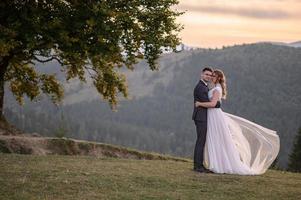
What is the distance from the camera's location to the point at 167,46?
28.2 m

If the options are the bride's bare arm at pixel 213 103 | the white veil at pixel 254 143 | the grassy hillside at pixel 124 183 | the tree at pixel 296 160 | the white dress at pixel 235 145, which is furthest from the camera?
the tree at pixel 296 160

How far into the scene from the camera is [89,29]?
2550 centimetres

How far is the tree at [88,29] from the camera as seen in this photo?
2511 cm

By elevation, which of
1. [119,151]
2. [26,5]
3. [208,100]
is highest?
[26,5]

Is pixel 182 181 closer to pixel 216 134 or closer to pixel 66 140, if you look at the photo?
pixel 216 134

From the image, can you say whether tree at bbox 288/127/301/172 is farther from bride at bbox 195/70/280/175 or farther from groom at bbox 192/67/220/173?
groom at bbox 192/67/220/173

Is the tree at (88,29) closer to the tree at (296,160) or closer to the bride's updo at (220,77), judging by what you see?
the bride's updo at (220,77)

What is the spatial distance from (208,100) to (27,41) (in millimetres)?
11459

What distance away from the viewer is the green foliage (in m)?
25.1

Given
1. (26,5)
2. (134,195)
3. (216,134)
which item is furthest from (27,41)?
(134,195)

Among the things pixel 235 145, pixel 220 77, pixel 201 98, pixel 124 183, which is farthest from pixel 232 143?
pixel 124 183

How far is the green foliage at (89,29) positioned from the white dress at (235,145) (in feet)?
31.2

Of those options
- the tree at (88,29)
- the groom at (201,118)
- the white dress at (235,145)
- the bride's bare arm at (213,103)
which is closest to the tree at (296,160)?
the tree at (88,29)

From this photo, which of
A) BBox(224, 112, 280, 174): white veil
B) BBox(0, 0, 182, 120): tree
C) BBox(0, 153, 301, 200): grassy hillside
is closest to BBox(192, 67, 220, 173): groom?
BBox(0, 153, 301, 200): grassy hillside
